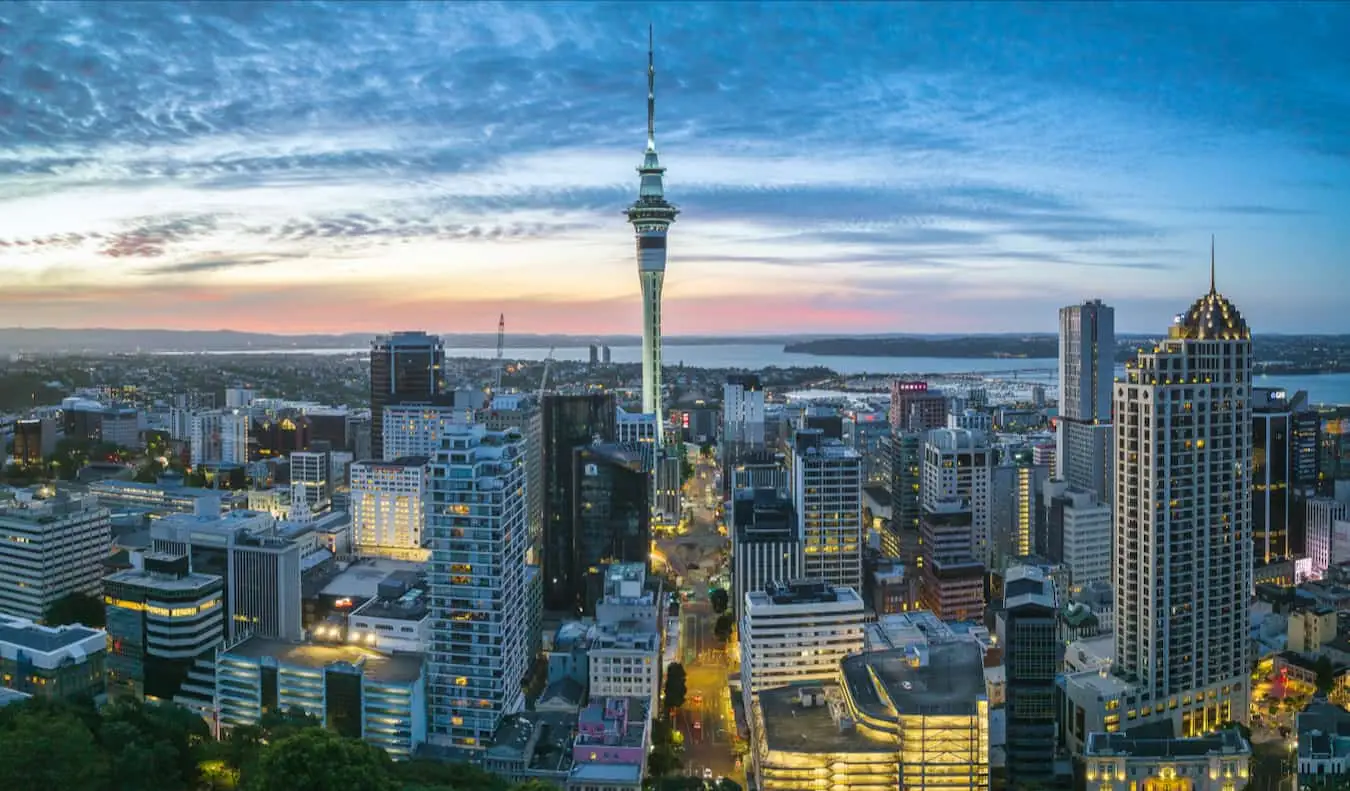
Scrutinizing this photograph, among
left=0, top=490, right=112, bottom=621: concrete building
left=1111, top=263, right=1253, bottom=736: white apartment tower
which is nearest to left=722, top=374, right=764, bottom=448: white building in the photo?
left=0, top=490, right=112, bottom=621: concrete building

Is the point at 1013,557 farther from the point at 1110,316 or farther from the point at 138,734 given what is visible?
the point at 138,734

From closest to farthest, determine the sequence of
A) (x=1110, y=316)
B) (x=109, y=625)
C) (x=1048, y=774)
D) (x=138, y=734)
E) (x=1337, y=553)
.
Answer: (x=138, y=734) → (x=1048, y=774) → (x=109, y=625) → (x=1337, y=553) → (x=1110, y=316)

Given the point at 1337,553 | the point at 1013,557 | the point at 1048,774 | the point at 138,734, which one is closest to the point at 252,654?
the point at 138,734

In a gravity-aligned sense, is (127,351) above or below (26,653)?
above

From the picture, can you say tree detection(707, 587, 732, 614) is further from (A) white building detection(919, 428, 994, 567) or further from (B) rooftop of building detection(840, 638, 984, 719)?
(B) rooftop of building detection(840, 638, 984, 719)

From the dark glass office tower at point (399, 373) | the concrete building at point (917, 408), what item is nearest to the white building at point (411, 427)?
the dark glass office tower at point (399, 373)

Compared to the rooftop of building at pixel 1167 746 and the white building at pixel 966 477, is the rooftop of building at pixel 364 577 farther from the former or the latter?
the white building at pixel 966 477
